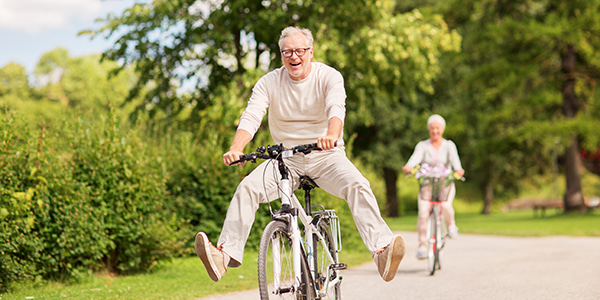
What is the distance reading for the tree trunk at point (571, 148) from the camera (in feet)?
87.7

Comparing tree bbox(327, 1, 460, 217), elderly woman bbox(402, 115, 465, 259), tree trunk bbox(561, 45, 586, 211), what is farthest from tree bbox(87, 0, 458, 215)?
tree trunk bbox(561, 45, 586, 211)

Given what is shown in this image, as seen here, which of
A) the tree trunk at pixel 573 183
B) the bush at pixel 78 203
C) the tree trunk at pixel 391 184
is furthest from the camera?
the tree trunk at pixel 391 184

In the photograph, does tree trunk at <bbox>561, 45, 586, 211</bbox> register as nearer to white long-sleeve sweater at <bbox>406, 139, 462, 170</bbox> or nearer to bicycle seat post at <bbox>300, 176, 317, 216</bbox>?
white long-sleeve sweater at <bbox>406, 139, 462, 170</bbox>

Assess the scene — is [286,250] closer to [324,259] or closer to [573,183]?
[324,259]

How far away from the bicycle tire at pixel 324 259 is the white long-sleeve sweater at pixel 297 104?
0.71 m

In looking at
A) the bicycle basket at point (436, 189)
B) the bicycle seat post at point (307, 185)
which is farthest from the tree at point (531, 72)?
the bicycle seat post at point (307, 185)

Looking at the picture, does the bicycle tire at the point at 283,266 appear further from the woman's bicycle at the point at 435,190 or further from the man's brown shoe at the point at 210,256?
the woman's bicycle at the point at 435,190

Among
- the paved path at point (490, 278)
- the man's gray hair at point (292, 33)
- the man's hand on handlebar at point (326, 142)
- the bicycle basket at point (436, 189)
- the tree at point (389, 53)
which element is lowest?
the paved path at point (490, 278)

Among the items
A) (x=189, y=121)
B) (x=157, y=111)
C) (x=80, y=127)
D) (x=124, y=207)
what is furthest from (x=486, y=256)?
(x=157, y=111)

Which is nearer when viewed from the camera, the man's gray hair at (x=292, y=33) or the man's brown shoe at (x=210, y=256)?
the man's brown shoe at (x=210, y=256)

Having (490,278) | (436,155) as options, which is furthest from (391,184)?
(490,278)

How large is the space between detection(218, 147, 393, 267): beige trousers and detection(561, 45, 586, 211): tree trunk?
2486cm

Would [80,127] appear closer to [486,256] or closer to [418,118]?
[486,256]

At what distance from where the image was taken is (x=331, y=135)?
4.03 meters
